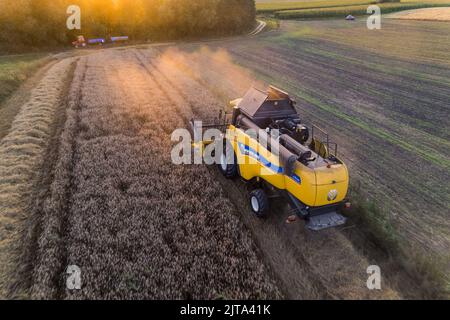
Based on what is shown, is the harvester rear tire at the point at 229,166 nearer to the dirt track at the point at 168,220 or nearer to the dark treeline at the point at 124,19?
the dirt track at the point at 168,220

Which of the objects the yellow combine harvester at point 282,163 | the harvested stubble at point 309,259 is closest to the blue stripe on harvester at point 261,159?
the yellow combine harvester at point 282,163

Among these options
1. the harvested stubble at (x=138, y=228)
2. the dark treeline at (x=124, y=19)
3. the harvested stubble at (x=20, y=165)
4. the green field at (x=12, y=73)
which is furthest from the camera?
the dark treeline at (x=124, y=19)

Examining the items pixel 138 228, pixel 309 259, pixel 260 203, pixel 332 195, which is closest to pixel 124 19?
pixel 138 228

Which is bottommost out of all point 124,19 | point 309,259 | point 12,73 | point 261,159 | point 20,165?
point 309,259

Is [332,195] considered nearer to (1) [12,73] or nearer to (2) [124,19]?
(1) [12,73]
